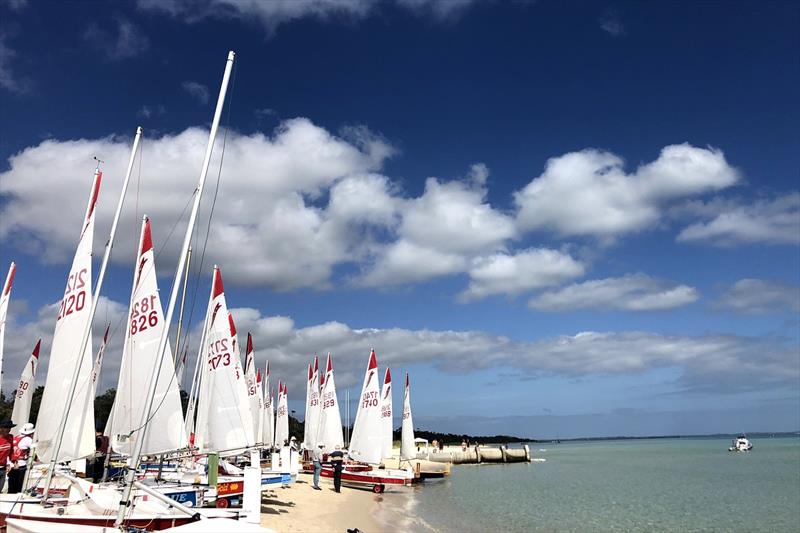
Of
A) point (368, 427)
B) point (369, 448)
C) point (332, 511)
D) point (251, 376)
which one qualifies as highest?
point (251, 376)

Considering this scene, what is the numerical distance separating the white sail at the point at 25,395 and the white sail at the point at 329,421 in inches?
701

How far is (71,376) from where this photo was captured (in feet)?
45.4

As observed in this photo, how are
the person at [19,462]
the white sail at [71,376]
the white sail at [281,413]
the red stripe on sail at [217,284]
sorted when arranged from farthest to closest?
1. the white sail at [281,413]
2. the red stripe on sail at [217,284]
3. the person at [19,462]
4. the white sail at [71,376]

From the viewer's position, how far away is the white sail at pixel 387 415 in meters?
35.8

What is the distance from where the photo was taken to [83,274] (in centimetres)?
1455

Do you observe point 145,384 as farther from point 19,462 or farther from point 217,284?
point 217,284

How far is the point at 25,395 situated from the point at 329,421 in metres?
18.8

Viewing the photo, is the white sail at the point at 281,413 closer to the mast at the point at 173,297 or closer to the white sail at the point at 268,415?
the white sail at the point at 268,415

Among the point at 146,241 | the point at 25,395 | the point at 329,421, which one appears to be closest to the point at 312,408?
the point at 329,421

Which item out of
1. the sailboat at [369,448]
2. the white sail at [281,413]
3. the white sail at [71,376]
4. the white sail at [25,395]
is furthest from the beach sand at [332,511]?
the white sail at [281,413]

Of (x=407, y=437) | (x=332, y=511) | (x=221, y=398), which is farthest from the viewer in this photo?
(x=407, y=437)

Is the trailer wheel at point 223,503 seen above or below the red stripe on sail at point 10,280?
below

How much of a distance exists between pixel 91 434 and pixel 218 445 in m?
5.12

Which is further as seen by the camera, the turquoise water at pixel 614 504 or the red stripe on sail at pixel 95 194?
the turquoise water at pixel 614 504
